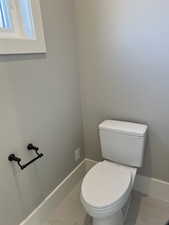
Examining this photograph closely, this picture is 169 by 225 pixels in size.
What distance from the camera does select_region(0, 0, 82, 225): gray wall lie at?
1214 mm

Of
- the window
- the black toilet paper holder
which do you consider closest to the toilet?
the black toilet paper holder

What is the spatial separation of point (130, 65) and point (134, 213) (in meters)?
1.29

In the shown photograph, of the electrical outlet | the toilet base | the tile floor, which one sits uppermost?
the electrical outlet

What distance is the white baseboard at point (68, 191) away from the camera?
1.54 metres

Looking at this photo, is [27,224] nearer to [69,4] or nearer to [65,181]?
[65,181]

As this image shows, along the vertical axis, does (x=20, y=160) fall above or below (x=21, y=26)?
below

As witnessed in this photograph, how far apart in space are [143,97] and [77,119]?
0.69 m

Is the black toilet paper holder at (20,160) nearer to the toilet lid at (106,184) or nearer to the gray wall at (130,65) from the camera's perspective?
the toilet lid at (106,184)

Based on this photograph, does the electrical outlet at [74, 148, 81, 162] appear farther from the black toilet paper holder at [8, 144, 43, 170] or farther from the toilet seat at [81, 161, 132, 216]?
the black toilet paper holder at [8, 144, 43, 170]

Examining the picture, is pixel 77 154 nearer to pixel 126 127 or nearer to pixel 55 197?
pixel 55 197

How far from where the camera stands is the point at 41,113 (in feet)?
4.76

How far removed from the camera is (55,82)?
61.3 inches

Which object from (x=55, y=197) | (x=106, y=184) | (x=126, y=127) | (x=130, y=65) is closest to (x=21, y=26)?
(x=130, y=65)

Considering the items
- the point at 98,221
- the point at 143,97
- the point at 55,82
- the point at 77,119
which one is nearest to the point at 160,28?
the point at 143,97
